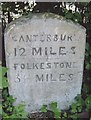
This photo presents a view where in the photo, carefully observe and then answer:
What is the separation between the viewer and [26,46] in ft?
9.67

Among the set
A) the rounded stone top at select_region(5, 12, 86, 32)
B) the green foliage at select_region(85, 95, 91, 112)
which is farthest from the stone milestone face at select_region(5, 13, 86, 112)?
the green foliage at select_region(85, 95, 91, 112)

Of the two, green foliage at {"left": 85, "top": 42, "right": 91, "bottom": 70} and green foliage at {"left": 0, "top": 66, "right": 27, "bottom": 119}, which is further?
green foliage at {"left": 85, "top": 42, "right": 91, "bottom": 70}

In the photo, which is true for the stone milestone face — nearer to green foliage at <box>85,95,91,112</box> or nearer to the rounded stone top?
the rounded stone top

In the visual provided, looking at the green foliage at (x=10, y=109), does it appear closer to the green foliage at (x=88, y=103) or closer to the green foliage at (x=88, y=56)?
the green foliage at (x=88, y=103)

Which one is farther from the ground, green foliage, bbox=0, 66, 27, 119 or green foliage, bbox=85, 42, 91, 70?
green foliage, bbox=85, 42, 91, 70

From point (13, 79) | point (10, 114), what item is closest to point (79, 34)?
point (13, 79)

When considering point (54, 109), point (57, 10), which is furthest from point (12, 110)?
point (57, 10)

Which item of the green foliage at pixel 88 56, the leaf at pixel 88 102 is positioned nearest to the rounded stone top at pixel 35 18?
the green foliage at pixel 88 56

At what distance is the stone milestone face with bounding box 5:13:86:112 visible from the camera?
292cm

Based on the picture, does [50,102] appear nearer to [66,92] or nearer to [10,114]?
[66,92]

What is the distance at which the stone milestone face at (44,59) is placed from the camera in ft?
9.59

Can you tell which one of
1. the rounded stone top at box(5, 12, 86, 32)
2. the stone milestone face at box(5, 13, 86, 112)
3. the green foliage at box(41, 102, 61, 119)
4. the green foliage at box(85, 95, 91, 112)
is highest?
the rounded stone top at box(5, 12, 86, 32)

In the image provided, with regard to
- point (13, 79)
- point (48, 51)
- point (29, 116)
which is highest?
point (48, 51)

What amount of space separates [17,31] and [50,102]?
65 cm
